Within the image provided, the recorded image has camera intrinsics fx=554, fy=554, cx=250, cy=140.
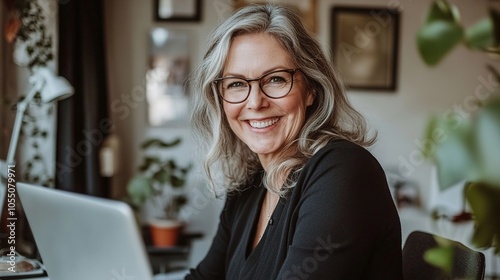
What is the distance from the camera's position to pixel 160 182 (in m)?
3.49

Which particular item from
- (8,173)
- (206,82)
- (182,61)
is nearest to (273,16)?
(206,82)

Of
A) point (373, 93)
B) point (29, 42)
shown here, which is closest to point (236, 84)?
point (29, 42)

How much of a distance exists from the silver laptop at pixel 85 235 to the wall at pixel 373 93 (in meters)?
2.87

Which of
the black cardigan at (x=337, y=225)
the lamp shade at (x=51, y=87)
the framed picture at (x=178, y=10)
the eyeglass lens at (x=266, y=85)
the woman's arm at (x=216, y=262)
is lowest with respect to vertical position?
the woman's arm at (x=216, y=262)

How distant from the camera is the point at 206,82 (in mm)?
1318

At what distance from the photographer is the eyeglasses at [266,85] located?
124 cm

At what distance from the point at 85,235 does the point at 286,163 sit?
1.83 feet

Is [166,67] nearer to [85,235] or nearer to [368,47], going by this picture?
[368,47]

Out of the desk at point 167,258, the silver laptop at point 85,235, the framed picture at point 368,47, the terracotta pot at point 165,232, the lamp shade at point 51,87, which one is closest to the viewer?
the silver laptop at point 85,235

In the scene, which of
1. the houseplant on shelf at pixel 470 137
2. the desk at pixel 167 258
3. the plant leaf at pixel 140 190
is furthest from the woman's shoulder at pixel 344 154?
the plant leaf at pixel 140 190

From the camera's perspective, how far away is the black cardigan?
0.96 metres

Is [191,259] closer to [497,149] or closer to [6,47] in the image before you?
[6,47]

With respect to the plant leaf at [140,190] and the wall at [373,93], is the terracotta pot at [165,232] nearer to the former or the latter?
the plant leaf at [140,190]

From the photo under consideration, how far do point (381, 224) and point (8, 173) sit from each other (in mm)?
1003
